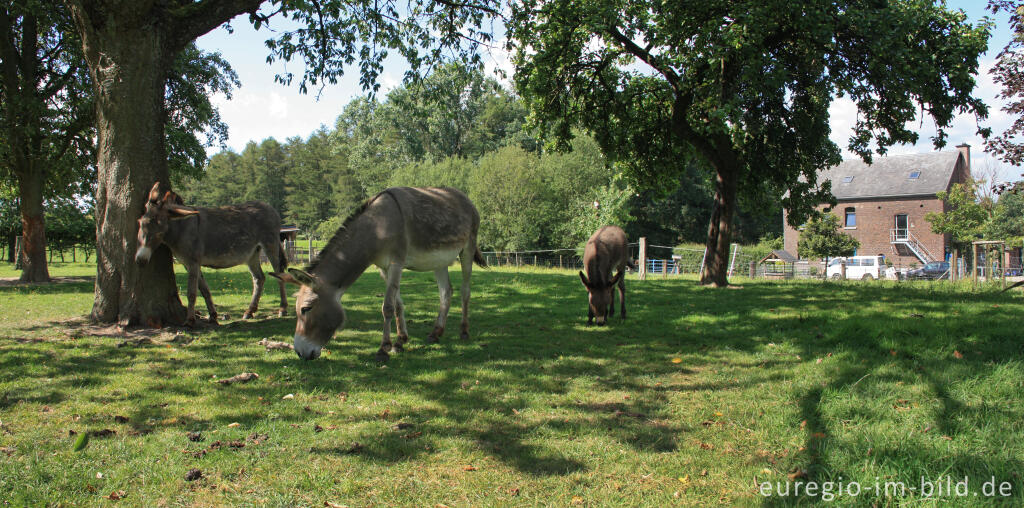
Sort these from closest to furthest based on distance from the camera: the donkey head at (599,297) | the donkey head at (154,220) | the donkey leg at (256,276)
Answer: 1. the donkey head at (154,220)
2. the donkey head at (599,297)
3. the donkey leg at (256,276)

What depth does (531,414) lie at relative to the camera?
496 centimetres

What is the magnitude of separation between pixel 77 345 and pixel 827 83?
17092 mm

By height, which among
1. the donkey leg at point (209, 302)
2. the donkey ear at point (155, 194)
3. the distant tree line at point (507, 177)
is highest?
the distant tree line at point (507, 177)

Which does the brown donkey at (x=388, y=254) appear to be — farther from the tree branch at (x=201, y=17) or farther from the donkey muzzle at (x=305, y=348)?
the tree branch at (x=201, y=17)

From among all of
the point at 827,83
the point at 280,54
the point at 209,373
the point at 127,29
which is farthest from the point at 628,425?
the point at 827,83

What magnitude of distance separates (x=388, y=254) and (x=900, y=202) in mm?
62649

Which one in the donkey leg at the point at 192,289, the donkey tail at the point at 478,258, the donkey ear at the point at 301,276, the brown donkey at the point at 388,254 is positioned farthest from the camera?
the donkey tail at the point at 478,258

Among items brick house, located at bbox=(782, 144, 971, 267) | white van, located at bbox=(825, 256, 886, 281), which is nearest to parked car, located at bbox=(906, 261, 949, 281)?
white van, located at bbox=(825, 256, 886, 281)

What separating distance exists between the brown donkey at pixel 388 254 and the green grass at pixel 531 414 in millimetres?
471

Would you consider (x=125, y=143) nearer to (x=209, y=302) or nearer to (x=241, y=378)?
(x=209, y=302)

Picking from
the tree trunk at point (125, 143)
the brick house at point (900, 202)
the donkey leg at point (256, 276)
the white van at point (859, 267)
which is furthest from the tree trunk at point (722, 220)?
the brick house at point (900, 202)

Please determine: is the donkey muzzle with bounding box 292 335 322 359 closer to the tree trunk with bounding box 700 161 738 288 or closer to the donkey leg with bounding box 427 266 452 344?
the donkey leg with bounding box 427 266 452 344

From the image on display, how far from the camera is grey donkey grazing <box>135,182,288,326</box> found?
27.5ft

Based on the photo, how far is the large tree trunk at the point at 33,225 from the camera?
16.8 metres
